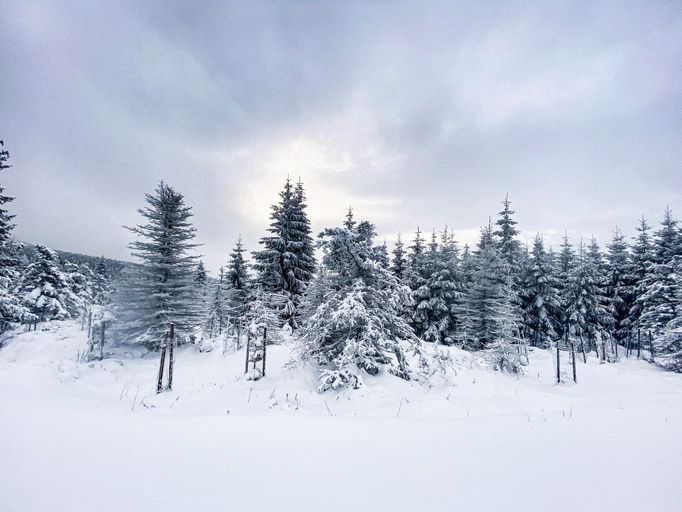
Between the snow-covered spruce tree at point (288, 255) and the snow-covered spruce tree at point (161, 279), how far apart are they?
6.34 metres

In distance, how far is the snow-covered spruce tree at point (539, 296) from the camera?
30812 millimetres

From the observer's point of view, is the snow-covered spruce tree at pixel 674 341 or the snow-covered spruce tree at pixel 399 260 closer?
the snow-covered spruce tree at pixel 674 341

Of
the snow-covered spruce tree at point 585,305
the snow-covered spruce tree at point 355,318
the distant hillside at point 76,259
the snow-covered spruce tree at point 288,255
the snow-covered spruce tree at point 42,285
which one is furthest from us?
the distant hillside at point 76,259

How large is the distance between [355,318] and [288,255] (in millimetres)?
14784

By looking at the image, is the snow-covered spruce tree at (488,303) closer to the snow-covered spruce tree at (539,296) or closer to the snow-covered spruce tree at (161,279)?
the snow-covered spruce tree at (539,296)

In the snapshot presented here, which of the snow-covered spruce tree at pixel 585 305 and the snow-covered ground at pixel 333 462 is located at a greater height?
the snow-covered spruce tree at pixel 585 305

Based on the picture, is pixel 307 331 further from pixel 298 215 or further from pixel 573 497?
pixel 298 215

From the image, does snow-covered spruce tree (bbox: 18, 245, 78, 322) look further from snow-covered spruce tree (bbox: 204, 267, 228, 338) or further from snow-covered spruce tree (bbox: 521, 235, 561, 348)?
snow-covered spruce tree (bbox: 521, 235, 561, 348)

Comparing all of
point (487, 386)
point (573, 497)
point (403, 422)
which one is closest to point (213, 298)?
point (487, 386)

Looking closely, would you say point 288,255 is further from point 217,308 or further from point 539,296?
point 539,296

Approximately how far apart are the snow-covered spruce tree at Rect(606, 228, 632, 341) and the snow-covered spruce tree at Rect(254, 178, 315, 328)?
35316 millimetres

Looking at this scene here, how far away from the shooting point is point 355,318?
44.8 feet

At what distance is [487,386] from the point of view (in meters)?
15.2

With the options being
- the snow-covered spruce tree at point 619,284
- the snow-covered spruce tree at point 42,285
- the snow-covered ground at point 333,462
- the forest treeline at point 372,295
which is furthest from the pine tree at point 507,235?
the snow-covered spruce tree at point 42,285
